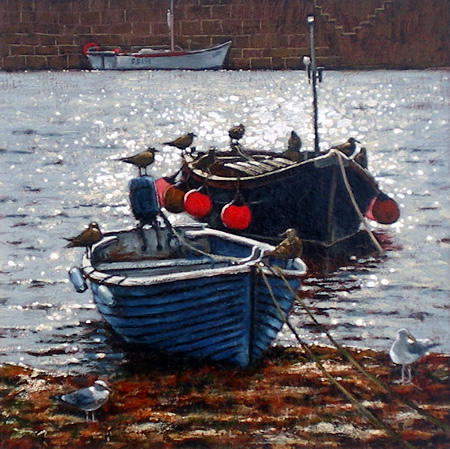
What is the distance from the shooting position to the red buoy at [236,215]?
5.05 m

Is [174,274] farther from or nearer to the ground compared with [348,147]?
nearer to the ground

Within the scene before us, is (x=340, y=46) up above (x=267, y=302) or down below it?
above

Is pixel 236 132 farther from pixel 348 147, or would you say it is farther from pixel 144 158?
pixel 348 147

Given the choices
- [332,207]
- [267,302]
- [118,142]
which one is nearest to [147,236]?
[118,142]

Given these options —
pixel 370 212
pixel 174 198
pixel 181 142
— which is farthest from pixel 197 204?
pixel 370 212

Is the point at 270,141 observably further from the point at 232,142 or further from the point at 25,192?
the point at 25,192

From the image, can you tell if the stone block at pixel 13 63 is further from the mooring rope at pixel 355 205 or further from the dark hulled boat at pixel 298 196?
the mooring rope at pixel 355 205

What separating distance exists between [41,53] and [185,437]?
1833 millimetres

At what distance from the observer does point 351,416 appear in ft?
11.2

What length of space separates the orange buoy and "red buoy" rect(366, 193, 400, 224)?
1036mm

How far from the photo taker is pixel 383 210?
4477 millimetres

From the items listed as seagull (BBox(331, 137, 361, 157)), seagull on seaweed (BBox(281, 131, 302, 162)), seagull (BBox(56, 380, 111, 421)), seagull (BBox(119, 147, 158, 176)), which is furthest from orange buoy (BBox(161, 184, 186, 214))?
seagull (BBox(56, 380, 111, 421))

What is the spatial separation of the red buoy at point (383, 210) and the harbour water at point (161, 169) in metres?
0.05

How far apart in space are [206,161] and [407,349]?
5.92 feet
